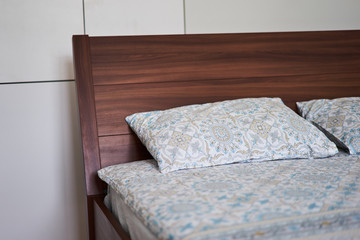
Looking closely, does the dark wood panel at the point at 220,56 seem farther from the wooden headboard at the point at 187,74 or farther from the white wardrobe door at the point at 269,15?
the white wardrobe door at the point at 269,15

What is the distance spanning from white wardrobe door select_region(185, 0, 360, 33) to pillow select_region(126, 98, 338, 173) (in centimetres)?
76

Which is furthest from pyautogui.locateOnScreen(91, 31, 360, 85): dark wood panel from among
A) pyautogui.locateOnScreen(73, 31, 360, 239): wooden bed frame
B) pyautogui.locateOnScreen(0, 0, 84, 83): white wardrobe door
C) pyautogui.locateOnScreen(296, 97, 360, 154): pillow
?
pyautogui.locateOnScreen(0, 0, 84, 83): white wardrobe door

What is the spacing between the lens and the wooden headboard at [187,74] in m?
1.95

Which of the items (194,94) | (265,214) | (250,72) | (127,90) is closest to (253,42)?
(250,72)

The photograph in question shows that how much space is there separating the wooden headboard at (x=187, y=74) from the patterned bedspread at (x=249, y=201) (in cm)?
43

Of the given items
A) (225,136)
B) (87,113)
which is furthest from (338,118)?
(87,113)

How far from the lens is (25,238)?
2232 millimetres

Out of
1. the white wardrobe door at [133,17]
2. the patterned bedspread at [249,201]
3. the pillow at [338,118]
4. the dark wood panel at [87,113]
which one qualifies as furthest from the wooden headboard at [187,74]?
the patterned bedspread at [249,201]

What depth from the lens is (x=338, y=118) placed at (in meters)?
1.96

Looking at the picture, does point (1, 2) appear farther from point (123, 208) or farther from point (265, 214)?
point (265, 214)

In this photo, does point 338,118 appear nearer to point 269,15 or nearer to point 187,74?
point 187,74

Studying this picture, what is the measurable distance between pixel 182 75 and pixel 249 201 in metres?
1.09

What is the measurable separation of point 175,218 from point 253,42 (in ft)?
4.63

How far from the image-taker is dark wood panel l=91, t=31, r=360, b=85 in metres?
2.00
